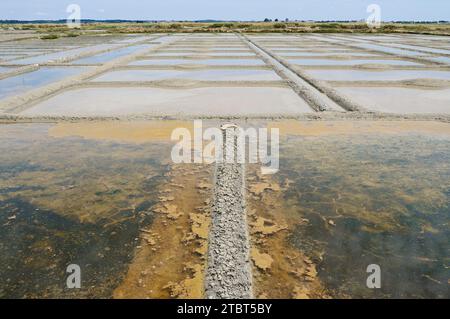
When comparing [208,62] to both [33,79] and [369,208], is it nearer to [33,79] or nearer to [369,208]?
[33,79]

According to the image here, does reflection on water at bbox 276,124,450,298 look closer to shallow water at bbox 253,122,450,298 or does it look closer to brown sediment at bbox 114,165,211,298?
shallow water at bbox 253,122,450,298

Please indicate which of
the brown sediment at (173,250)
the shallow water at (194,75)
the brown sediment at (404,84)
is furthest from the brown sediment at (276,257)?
the shallow water at (194,75)

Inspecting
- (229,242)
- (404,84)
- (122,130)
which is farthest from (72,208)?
(404,84)

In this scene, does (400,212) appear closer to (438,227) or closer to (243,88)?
(438,227)

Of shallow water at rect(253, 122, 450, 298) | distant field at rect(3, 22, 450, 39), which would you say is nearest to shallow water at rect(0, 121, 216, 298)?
shallow water at rect(253, 122, 450, 298)

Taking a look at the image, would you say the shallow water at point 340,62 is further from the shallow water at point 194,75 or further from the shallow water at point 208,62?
the shallow water at point 194,75

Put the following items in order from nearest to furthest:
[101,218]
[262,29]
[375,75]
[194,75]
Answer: [101,218] < [194,75] < [375,75] < [262,29]
